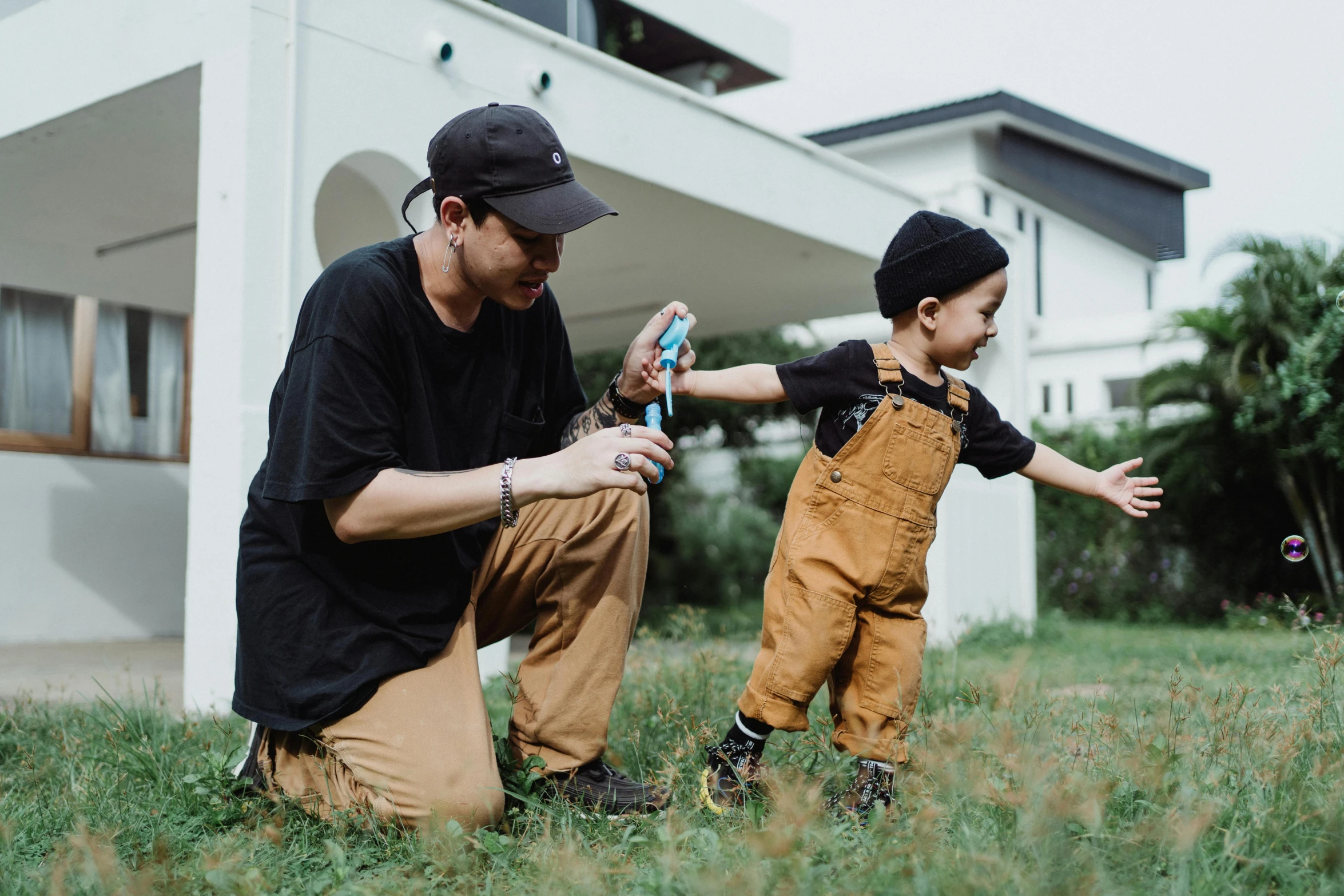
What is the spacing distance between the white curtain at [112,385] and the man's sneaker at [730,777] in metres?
6.96

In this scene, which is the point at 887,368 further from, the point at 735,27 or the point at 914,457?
the point at 735,27

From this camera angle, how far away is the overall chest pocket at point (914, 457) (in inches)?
109

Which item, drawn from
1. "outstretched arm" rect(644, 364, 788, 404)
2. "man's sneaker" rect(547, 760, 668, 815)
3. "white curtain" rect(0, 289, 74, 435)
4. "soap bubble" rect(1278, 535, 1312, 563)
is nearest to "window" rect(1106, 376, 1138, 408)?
"soap bubble" rect(1278, 535, 1312, 563)

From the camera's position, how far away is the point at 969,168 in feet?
71.7

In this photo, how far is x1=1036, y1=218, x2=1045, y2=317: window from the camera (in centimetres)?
2402

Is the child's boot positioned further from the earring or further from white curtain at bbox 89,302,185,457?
white curtain at bbox 89,302,185,457

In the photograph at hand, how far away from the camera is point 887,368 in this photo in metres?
2.82

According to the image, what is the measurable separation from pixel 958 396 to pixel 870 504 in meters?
0.41

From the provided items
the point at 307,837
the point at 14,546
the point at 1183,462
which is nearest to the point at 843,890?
the point at 307,837

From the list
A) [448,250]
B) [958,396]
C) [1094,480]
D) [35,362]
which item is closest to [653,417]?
[448,250]

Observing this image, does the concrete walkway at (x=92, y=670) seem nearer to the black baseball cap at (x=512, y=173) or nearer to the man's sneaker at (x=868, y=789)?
the black baseball cap at (x=512, y=173)

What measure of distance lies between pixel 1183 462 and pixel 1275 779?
1028cm

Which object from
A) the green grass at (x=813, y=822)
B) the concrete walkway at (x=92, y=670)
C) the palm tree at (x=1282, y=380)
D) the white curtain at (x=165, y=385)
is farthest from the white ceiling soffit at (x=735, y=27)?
the green grass at (x=813, y=822)

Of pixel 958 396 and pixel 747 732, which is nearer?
pixel 747 732
